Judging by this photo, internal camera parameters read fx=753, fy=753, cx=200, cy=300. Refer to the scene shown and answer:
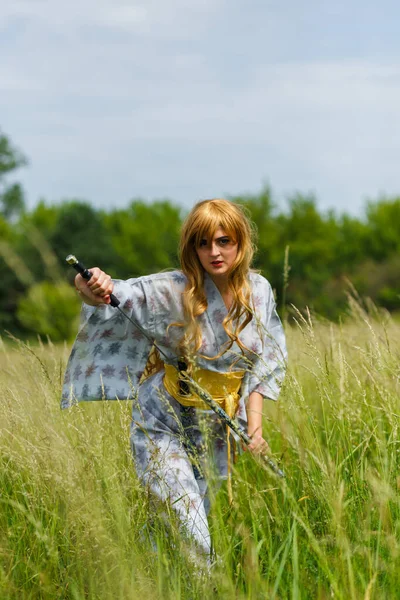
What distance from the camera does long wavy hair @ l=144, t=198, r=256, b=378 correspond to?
3.21 m

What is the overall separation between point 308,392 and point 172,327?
1122 mm

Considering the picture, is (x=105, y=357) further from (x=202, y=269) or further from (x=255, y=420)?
(x=255, y=420)

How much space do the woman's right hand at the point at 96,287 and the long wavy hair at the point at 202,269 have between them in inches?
13.4

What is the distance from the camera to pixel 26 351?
3.63m

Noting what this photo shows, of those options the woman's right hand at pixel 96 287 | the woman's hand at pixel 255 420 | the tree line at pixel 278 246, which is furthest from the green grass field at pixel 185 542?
the tree line at pixel 278 246

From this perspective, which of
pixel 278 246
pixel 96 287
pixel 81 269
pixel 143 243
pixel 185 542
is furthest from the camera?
pixel 143 243

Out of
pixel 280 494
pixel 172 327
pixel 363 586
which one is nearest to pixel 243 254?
pixel 172 327

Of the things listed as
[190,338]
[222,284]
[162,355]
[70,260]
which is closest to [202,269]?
[222,284]

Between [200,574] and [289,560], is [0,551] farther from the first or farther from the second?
[289,560]

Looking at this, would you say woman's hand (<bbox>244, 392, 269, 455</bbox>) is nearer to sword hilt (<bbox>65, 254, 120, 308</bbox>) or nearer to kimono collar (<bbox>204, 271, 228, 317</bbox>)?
kimono collar (<bbox>204, 271, 228, 317</bbox>)

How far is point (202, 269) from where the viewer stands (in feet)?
10.9

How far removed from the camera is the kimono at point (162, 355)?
10.3ft

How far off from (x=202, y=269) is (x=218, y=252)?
0.15 metres

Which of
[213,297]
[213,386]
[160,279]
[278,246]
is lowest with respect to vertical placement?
[278,246]
